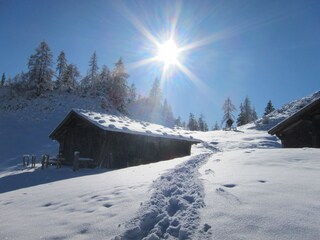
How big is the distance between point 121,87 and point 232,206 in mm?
52612

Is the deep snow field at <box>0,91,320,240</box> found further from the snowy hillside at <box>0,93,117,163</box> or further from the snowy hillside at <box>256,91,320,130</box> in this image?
the snowy hillside at <box>256,91,320,130</box>

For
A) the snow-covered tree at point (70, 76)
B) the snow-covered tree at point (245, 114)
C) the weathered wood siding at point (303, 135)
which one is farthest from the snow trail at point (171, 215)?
the snow-covered tree at point (245, 114)

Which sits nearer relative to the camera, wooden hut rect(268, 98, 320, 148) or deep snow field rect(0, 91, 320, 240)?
deep snow field rect(0, 91, 320, 240)

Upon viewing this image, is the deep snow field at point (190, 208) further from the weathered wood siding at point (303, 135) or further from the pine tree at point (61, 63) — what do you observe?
the pine tree at point (61, 63)

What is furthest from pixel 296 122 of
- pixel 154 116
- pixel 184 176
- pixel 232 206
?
pixel 154 116

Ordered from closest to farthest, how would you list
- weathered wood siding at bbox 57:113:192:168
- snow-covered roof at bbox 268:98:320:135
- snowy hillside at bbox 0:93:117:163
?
snow-covered roof at bbox 268:98:320:135
weathered wood siding at bbox 57:113:192:168
snowy hillside at bbox 0:93:117:163

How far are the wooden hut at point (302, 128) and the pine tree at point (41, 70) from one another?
45334 mm

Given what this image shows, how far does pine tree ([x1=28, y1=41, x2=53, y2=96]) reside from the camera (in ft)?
170

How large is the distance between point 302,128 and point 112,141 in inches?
455

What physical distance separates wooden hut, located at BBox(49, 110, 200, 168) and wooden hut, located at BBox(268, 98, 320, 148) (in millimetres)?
8046

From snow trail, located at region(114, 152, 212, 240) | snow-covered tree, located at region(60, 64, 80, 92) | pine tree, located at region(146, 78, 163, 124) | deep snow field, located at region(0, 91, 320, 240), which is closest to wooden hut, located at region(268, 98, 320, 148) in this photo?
deep snow field, located at region(0, 91, 320, 240)

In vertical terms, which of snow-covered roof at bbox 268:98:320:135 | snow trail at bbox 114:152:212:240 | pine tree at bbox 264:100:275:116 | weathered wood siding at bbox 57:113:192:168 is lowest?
snow trail at bbox 114:152:212:240

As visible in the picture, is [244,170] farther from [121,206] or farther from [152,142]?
[152,142]

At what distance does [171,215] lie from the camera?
4652mm
